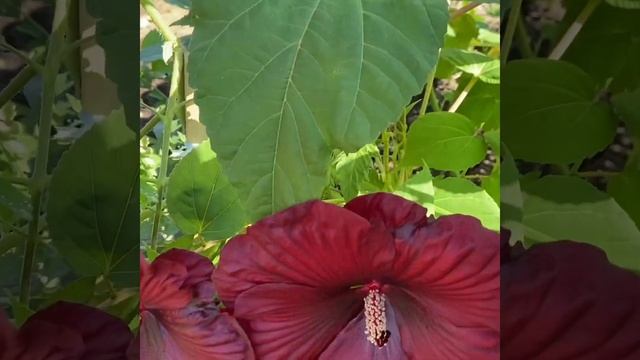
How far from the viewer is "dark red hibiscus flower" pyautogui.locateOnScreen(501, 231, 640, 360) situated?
1.95 feet

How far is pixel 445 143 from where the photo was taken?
60 cm

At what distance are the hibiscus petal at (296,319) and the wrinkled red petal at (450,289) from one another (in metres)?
0.04

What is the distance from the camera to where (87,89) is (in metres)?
0.59

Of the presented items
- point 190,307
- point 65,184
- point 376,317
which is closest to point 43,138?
point 65,184

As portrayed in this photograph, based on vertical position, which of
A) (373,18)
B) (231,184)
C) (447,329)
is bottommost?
(447,329)

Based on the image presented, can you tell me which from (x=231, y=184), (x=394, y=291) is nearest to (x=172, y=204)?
(x=231, y=184)

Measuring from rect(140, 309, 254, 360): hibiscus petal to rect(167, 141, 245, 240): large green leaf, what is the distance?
2.2 inches

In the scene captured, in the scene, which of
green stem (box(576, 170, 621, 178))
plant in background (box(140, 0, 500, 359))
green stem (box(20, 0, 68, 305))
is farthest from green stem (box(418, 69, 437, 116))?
green stem (box(20, 0, 68, 305))

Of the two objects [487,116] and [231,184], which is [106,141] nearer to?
[231,184]

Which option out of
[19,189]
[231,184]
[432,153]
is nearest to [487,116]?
[432,153]

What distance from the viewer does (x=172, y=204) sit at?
609 millimetres

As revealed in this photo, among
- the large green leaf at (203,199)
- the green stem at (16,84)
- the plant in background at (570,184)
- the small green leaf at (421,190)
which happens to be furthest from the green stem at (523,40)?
the green stem at (16,84)

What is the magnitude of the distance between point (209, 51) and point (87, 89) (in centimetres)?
9

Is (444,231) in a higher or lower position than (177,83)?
lower
